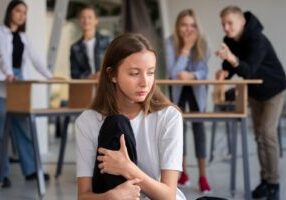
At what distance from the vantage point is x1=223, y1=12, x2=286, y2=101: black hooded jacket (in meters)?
3.06

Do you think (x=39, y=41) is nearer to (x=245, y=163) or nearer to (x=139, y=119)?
(x=245, y=163)

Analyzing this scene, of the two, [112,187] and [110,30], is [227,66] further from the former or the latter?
[110,30]

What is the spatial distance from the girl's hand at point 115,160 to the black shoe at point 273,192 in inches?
80.0

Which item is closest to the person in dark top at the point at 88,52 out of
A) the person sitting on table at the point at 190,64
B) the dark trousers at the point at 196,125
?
the person sitting on table at the point at 190,64

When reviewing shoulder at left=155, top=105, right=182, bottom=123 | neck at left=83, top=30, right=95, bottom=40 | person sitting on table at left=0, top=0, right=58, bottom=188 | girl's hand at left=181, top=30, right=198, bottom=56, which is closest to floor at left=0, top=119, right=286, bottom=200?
person sitting on table at left=0, top=0, right=58, bottom=188

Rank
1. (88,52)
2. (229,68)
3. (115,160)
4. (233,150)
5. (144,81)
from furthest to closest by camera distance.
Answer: (88,52)
(233,150)
(229,68)
(144,81)
(115,160)

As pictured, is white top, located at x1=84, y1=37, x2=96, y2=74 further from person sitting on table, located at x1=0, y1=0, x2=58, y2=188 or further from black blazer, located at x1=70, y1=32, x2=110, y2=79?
person sitting on table, located at x1=0, y1=0, x2=58, y2=188

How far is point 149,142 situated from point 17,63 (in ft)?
7.96

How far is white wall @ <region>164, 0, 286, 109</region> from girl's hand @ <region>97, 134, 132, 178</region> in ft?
18.2

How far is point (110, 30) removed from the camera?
7.89 m

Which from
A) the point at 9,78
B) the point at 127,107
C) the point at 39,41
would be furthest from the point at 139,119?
the point at 39,41

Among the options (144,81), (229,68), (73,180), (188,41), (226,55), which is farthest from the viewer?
(73,180)

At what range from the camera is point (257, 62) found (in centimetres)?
306

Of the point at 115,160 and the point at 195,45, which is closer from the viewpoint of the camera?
the point at 115,160
